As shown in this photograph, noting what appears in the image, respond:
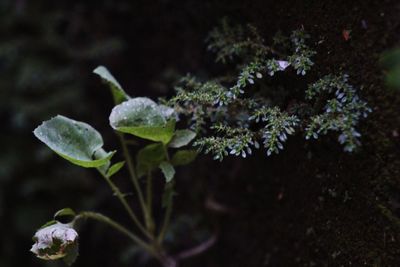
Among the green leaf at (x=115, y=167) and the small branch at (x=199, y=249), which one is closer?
the green leaf at (x=115, y=167)

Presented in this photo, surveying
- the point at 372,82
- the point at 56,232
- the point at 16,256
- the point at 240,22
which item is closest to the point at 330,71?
the point at 372,82

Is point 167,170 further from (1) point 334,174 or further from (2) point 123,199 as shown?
(1) point 334,174

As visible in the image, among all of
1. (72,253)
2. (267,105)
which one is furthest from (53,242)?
(267,105)

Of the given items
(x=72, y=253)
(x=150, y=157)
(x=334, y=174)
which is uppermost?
(x=334, y=174)

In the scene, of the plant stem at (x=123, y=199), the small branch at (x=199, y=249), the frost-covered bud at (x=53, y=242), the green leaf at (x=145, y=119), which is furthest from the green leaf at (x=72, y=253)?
the small branch at (x=199, y=249)

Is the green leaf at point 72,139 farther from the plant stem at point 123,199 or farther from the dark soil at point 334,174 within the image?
the dark soil at point 334,174

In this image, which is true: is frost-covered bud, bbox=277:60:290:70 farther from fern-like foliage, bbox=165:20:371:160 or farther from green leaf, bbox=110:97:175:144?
green leaf, bbox=110:97:175:144

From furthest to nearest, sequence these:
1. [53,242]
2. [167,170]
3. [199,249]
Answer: [199,249]
[167,170]
[53,242]
